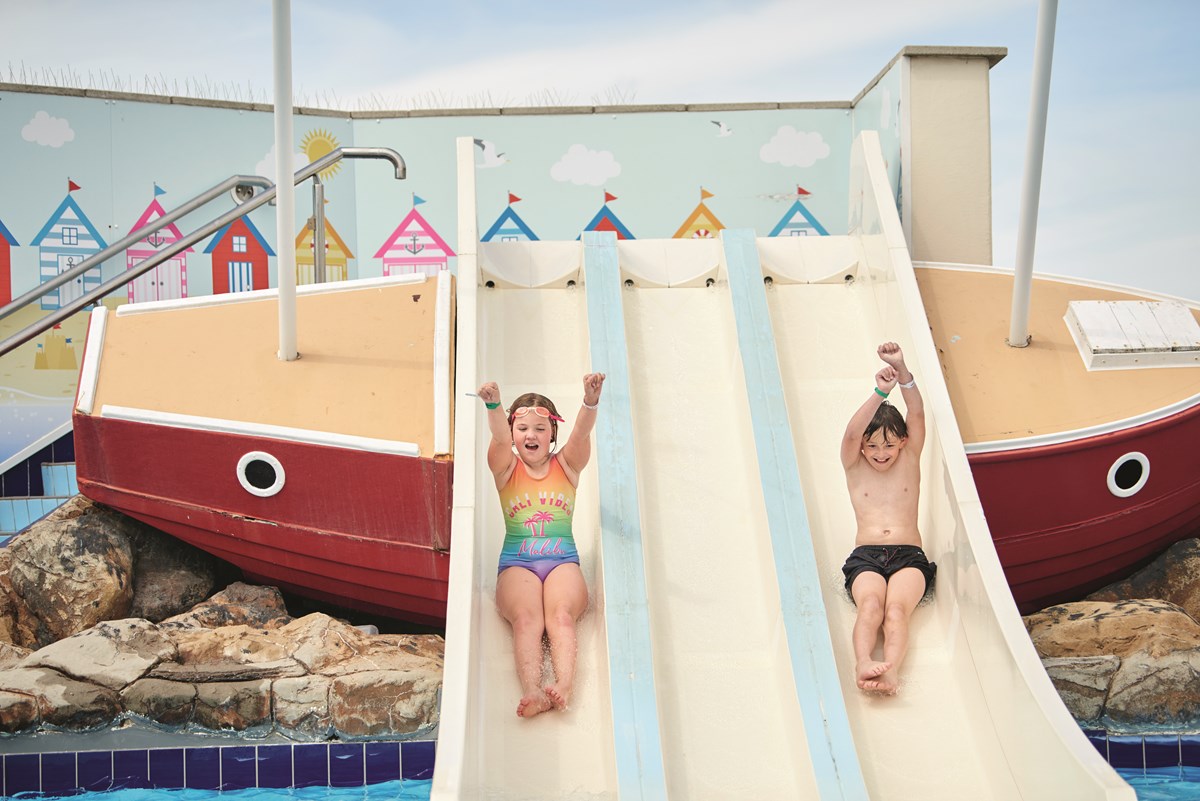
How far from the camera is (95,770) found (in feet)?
12.4

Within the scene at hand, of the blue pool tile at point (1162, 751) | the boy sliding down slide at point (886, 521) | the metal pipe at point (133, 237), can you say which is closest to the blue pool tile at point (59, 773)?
the boy sliding down slide at point (886, 521)

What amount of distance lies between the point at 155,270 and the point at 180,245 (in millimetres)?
776

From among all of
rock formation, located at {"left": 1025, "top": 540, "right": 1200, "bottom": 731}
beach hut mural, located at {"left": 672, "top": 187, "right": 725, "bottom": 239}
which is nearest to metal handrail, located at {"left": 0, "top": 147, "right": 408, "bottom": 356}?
beach hut mural, located at {"left": 672, "top": 187, "right": 725, "bottom": 239}

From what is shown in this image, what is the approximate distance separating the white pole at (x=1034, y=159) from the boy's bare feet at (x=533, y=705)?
104 inches

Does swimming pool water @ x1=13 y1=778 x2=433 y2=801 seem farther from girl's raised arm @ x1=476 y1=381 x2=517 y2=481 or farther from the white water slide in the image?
girl's raised arm @ x1=476 y1=381 x2=517 y2=481

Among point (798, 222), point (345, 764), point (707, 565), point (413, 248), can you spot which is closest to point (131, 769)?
point (345, 764)

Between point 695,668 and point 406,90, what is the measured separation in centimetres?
513

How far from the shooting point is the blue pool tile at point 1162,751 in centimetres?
387

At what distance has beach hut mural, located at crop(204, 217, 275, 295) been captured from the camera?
698cm

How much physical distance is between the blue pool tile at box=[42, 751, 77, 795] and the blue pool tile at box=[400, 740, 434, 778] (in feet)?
3.34

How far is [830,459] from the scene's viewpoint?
4.26 meters

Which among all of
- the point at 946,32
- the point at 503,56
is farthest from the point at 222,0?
the point at 946,32

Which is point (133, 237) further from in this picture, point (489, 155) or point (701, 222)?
point (701, 222)

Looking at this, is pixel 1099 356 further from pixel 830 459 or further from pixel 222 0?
pixel 222 0
